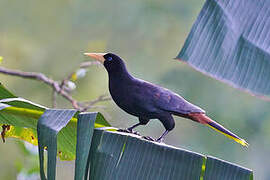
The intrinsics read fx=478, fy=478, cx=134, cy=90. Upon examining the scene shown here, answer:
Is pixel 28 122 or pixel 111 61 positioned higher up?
pixel 111 61

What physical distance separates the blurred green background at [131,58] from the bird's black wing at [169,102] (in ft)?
12.2

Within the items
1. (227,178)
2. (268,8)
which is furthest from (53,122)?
(268,8)

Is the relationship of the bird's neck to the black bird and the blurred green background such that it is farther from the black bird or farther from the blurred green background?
the blurred green background

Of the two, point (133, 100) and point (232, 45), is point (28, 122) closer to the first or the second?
point (133, 100)

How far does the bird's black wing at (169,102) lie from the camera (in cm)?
121

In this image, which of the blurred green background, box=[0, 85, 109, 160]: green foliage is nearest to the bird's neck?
box=[0, 85, 109, 160]: green foliage

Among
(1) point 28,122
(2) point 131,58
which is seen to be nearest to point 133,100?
(1) point 28,122

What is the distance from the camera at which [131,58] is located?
218 inches

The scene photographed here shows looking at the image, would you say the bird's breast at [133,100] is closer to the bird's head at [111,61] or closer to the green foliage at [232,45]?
the bird's head at [111,61]

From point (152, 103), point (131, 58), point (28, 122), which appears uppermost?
point (152, 103)

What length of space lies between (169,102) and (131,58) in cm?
432

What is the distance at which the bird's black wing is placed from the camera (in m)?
1.21

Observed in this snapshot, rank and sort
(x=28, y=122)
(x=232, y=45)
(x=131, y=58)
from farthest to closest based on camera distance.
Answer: (x=131, y=58) < (x=28, y=122) < (x=232, y=45)

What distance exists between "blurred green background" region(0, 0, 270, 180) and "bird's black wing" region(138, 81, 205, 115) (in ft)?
12.2
